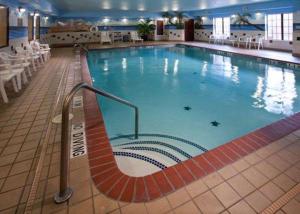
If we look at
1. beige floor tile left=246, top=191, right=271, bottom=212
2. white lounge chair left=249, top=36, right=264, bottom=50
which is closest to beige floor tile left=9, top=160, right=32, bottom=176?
beige floor tile left=246, top=191, right=271, bottom=212

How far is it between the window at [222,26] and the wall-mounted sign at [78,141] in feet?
45.6

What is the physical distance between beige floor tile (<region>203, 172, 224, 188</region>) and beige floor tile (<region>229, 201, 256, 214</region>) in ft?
0.85

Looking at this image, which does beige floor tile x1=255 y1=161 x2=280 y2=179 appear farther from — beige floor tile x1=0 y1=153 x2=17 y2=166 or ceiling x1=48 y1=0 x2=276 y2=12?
ceiling x1=48 y1=0 x2=276 y2=12

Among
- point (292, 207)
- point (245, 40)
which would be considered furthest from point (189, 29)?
point (292, 207)

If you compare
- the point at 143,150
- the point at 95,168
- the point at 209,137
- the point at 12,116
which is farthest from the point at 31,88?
the point at 209,137

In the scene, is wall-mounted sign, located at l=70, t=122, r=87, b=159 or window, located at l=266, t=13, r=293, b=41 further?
window, located at l=266, t=13, r=293, b=41

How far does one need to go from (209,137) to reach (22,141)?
2695mm

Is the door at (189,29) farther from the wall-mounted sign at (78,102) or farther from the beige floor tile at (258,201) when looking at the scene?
the beige floor tile at (258,201)

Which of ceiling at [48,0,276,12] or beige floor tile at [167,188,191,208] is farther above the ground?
ceiling at [48,0,276,12]

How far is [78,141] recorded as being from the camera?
251 cm

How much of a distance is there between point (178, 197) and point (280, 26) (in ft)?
41.4

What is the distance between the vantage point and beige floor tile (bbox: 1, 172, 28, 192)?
1.81m

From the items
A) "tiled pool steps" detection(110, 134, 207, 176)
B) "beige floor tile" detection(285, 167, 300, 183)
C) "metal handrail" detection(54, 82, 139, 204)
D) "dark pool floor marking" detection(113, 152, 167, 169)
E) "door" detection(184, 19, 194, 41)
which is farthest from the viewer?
"door" detection(184, 19, 194, 41)

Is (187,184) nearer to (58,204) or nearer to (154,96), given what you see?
(58,204)
